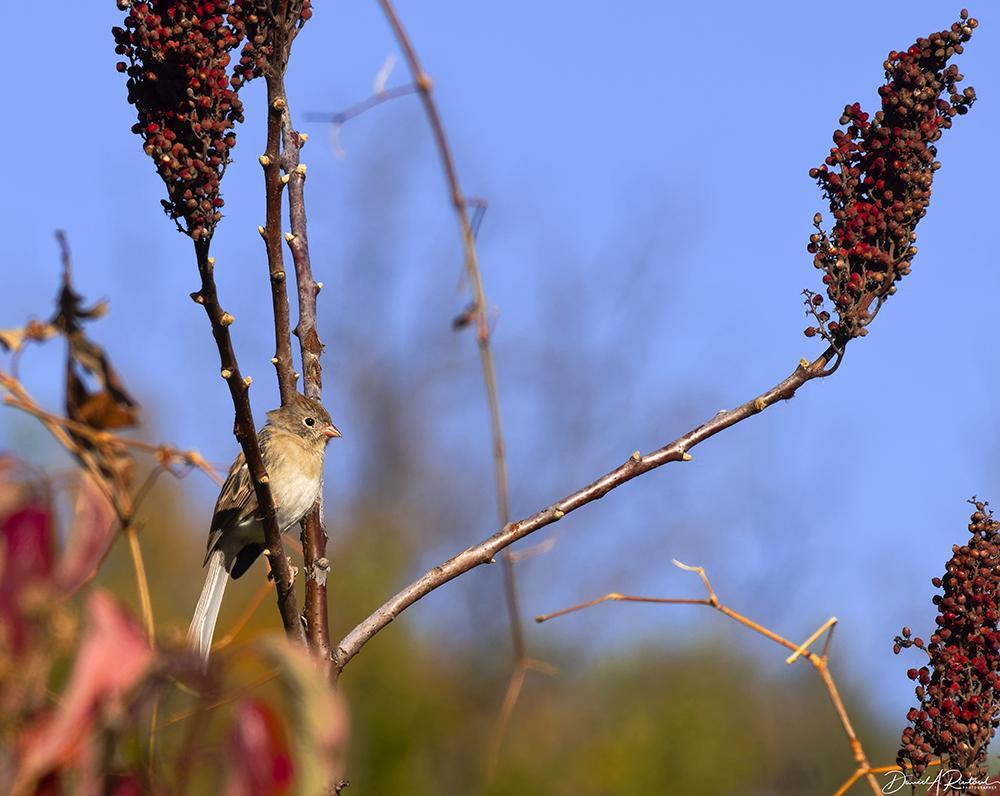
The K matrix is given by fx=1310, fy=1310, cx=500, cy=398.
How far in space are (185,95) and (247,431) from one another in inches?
27.7

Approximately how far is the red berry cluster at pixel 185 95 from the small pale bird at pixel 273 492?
239 cm

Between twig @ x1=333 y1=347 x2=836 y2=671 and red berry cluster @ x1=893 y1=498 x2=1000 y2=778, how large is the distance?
50 centimetres

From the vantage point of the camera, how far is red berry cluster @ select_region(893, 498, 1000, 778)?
2.61 metres

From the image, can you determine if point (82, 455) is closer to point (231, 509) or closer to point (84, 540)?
point (84, 540)

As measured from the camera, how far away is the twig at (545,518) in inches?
113

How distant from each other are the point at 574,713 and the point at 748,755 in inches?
300

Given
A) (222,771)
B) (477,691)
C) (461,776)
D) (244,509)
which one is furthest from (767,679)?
(222,771)

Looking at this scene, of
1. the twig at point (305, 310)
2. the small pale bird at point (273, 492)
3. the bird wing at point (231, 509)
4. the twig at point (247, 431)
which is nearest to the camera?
the twig at point (247, 431)

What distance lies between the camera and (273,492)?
520cm

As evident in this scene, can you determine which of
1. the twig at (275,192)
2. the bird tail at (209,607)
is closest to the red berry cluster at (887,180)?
the twig at (275,192)

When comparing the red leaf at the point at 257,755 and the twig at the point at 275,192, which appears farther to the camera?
the twig at the point at 275,192

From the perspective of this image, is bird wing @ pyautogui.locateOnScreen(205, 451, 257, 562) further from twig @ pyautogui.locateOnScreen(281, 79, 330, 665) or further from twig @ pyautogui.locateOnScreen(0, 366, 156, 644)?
twig @ pyautogui.locateOnScreen(0, 366, 156, 644)

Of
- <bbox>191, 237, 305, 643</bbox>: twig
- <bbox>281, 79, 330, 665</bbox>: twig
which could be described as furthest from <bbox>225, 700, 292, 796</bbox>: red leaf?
<bbox>281, 79, 330, 665</bbox>: twig

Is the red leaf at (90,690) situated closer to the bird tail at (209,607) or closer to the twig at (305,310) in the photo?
the twig at (305,310)
